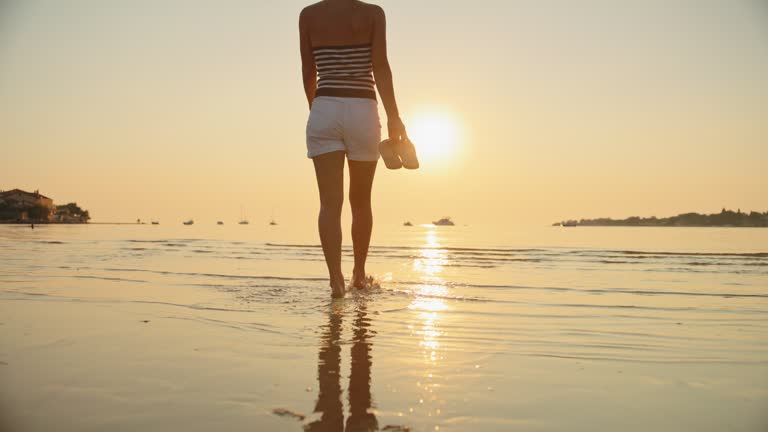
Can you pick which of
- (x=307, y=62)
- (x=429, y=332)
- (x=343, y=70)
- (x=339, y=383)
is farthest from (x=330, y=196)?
(x=339, y=383)

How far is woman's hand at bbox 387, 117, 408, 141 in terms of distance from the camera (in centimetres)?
475

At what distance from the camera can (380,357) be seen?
2488mm

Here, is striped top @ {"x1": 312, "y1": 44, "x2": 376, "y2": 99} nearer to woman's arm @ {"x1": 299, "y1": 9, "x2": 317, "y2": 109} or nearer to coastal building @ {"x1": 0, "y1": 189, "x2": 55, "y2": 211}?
woman's arm @ {"x1": 299, "y1": 9, "x2": 317, "y2": 109}

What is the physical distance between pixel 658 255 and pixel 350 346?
8649 millimetres

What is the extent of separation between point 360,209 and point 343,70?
1.17m

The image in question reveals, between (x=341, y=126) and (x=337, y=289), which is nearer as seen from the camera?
(x=337, y=289)

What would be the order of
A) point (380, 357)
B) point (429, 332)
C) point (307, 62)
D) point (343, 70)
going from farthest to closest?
point (307, 62), point (343, 70), point (429, 332), point (380, 357)

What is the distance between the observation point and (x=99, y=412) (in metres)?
1.77

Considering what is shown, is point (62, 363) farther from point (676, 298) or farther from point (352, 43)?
point (676, 298)

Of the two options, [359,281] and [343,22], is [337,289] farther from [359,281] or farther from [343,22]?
[343,22]

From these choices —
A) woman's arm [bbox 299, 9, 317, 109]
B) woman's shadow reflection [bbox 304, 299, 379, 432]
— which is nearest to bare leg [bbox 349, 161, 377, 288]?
woman's arm [bbox 299, 9, 317, 109]

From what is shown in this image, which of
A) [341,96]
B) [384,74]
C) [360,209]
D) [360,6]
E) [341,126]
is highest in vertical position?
[360,6]

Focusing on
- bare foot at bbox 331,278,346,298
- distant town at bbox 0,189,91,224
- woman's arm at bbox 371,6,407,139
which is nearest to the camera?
bare foot at bbox 331,278,346,298

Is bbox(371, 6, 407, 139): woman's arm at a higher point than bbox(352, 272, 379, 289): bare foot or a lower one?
higher
